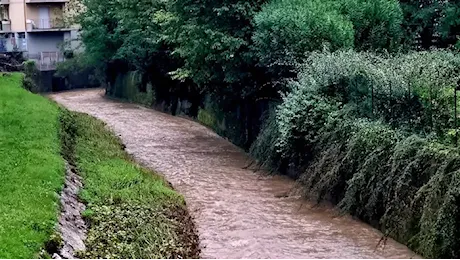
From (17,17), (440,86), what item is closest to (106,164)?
(440,86)

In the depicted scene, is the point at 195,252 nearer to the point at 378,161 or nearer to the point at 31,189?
the point at 31,189

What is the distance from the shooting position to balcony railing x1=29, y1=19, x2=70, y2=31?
175 feet

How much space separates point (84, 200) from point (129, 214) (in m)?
0.84

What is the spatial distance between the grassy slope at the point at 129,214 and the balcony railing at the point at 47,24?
39645 mm

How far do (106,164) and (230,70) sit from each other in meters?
5.67

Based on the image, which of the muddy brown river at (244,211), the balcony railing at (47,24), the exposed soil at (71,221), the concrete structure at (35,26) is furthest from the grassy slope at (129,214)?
the balcony railing at (47,24)

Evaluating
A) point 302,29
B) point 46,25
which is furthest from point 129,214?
point 46,25

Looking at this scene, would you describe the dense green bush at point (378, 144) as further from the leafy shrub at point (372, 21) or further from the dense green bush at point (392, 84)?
the leafy shrub at point (372, 21)

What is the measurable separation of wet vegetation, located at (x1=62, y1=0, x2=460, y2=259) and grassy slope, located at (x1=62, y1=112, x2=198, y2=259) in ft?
10.7

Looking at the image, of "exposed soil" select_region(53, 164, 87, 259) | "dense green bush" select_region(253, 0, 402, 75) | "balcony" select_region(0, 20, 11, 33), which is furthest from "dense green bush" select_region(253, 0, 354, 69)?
"balcony" select_region(0, 20, 11, 33)

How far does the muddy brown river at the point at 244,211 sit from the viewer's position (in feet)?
37.2

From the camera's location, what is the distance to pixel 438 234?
9578 millimetres

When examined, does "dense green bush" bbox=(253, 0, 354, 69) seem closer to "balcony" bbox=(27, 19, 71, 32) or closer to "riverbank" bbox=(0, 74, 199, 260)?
"riverbank" bbox=(0, 74, 199, 260)

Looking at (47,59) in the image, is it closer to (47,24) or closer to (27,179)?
(47,24)
